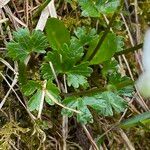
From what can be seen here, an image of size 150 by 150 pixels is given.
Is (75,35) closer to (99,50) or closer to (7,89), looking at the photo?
(99,50)

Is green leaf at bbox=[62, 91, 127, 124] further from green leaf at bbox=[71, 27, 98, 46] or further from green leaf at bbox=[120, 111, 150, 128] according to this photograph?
green leaf at bbox=[71, 27, 98, 46]

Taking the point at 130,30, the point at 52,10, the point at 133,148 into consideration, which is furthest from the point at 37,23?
the point at 133,148

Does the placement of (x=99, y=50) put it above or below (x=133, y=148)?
above

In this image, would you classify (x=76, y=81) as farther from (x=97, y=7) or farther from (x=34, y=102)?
(x=97, y=7)

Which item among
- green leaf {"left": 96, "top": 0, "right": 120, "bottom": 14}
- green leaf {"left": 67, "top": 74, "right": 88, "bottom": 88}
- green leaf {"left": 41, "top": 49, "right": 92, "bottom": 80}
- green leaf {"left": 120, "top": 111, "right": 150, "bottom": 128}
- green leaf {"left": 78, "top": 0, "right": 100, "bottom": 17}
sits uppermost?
green leaf {"left": 78, "top": 0, "right": 100, "bottom": 17}

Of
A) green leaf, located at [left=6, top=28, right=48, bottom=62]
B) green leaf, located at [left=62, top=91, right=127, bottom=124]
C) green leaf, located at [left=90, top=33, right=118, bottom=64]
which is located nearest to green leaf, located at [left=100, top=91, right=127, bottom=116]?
green leaf, located at [left=62, top=91, right=127, bottom=124]
